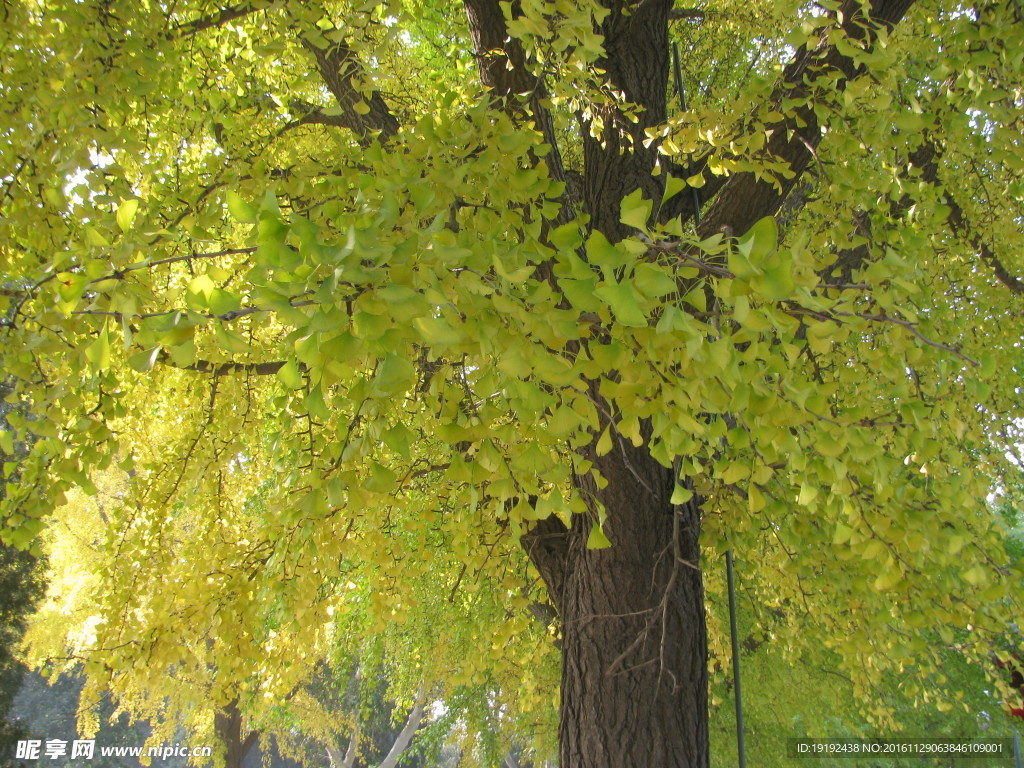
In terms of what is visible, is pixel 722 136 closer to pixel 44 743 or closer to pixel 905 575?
pixel 905 575

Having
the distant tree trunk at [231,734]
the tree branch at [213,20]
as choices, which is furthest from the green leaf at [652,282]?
the distant tree trunk at [231,734]

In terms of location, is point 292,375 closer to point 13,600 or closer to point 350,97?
point 350,97

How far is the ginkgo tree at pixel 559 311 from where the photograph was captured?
1.04 meters

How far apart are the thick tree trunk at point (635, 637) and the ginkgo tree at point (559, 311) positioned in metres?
0.01

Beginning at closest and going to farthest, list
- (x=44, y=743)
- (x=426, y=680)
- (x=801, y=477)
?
(x=801, y=477), (x=426, y=680), (x=44, y=743)

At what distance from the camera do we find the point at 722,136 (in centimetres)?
220

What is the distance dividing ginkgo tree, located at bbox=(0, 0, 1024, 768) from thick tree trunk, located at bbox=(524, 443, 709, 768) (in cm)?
1

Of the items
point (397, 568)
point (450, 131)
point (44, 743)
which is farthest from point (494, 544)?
point (44, 743)

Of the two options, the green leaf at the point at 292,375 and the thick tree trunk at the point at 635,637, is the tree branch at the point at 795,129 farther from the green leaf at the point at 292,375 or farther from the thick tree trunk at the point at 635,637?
the green leaf at the point at 292,375

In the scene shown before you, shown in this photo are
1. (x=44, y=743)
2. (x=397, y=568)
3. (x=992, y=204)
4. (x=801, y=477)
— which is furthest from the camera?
(x=44, y=743)

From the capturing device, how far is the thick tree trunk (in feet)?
8.29

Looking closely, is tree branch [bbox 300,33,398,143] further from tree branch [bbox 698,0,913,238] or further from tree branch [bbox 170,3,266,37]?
tree branch [bbox 698,0,913,238]

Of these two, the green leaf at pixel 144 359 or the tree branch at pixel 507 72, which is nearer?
the green leaf at pixel 144 359

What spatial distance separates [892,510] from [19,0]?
122 inches
